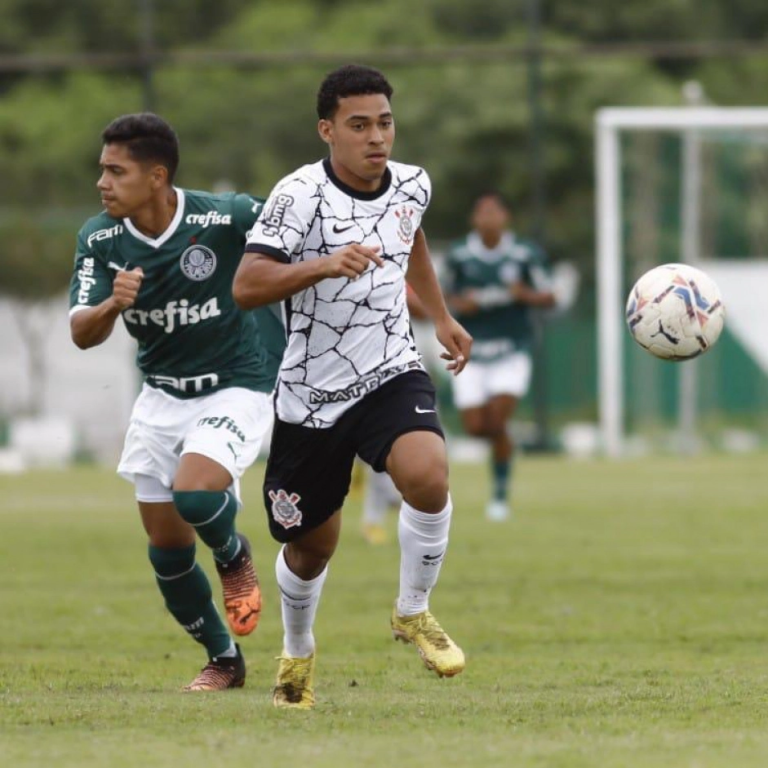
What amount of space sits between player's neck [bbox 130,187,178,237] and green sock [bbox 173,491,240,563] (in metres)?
1.04

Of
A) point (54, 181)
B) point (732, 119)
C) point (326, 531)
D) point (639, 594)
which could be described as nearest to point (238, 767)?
point (326, 531)

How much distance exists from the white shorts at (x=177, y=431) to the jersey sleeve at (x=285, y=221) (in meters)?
1.05

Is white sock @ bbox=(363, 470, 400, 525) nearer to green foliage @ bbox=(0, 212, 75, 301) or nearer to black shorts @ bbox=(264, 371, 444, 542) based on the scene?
black shorts @ bbox=(264, 371, 444, 542)

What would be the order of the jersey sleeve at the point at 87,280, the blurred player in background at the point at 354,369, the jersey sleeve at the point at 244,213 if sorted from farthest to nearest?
the jersey sleeve at the point at 244,213, the jersey sleeve at the point at 87,280, the blurred player in background at the point at 354,369

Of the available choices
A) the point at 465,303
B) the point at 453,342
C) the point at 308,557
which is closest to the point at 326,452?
the point at 308,557

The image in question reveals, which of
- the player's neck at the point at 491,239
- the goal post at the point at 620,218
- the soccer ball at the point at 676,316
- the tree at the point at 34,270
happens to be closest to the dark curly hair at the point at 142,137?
the soccer ball at the point at 676,316

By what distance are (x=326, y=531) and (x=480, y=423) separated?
849cm

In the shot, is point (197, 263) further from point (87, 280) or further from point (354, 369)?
point (354, 369)

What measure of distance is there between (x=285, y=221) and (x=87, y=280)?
108 centimetres

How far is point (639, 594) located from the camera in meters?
10.1

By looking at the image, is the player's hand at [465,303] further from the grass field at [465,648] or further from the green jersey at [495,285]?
the grass field at [465,648]

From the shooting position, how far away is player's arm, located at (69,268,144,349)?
6.51 metres

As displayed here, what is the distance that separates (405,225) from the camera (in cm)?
649

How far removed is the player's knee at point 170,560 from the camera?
23.6 ft
